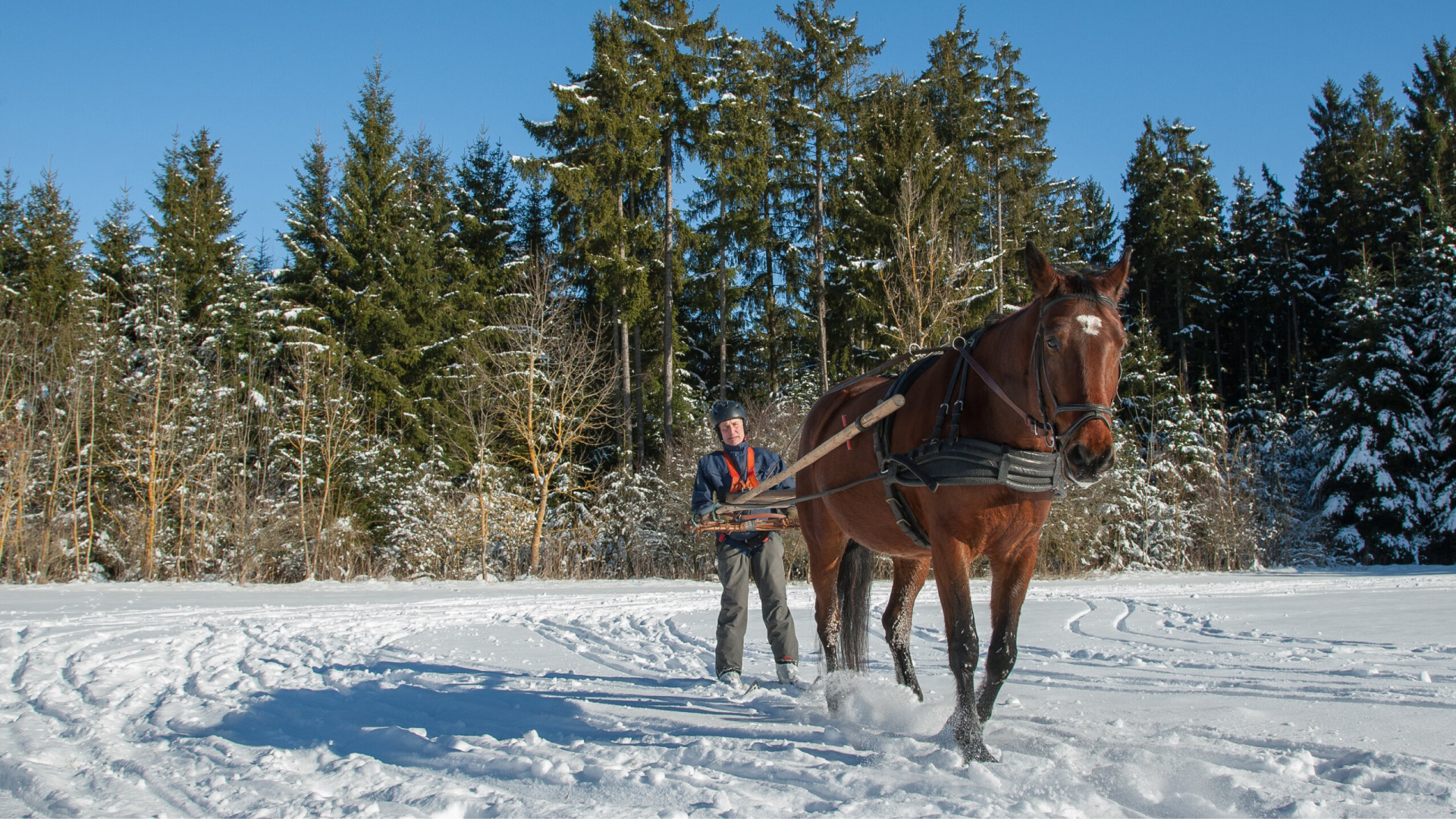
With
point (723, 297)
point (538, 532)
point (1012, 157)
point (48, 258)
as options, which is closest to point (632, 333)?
point (723, 297)

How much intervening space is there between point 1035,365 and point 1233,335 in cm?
3716

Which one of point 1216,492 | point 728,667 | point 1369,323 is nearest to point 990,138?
point 1369,323

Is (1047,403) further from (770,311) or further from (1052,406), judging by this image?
(770,311)

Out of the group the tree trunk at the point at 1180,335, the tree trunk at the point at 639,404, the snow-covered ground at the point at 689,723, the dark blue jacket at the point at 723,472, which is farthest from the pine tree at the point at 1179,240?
the dark blue jacket at the point at 723,472

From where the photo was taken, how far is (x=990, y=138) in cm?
2895

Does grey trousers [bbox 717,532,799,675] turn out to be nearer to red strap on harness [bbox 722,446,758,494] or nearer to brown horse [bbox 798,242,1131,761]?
red strap on harness [bbox 722,446,758,494]

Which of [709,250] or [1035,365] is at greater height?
[709,250]

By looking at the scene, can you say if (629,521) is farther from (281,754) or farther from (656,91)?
(281,754)

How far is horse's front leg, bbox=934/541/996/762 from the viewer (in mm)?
3635

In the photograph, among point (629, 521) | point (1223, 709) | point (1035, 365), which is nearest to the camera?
point (1035, 365)

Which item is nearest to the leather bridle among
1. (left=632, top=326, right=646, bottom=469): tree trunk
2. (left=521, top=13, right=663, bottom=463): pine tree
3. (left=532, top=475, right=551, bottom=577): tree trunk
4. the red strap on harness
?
the red strap on harness

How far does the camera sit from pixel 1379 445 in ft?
74.0

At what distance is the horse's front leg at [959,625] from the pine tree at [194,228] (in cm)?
2635

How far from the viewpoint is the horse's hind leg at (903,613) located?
4.93 m
